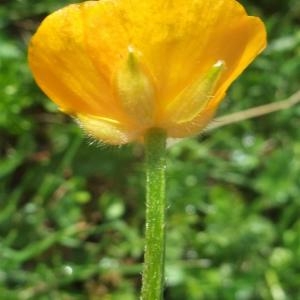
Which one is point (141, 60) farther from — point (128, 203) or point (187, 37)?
point (128, 203)

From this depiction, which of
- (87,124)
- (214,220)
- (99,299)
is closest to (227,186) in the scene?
(214,220)

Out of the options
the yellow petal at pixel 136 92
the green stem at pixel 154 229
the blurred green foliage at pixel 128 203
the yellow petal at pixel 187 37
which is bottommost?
the blurred green foliage at pixel 128 203

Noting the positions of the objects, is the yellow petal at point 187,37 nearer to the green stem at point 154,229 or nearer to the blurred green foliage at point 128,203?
the green stem at point 154,229

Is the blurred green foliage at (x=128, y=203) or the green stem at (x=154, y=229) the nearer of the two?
the green stem at (x=154, y=229)

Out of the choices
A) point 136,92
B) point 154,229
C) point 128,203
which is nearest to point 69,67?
point 136,92

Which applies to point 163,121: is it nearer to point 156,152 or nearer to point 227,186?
point 156,152

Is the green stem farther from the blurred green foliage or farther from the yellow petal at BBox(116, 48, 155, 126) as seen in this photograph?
the blurred green foliage

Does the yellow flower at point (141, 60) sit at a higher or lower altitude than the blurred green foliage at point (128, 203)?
higher

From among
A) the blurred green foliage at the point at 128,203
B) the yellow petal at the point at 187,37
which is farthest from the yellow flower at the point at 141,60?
the blurred green foliage at the point at 128,203
